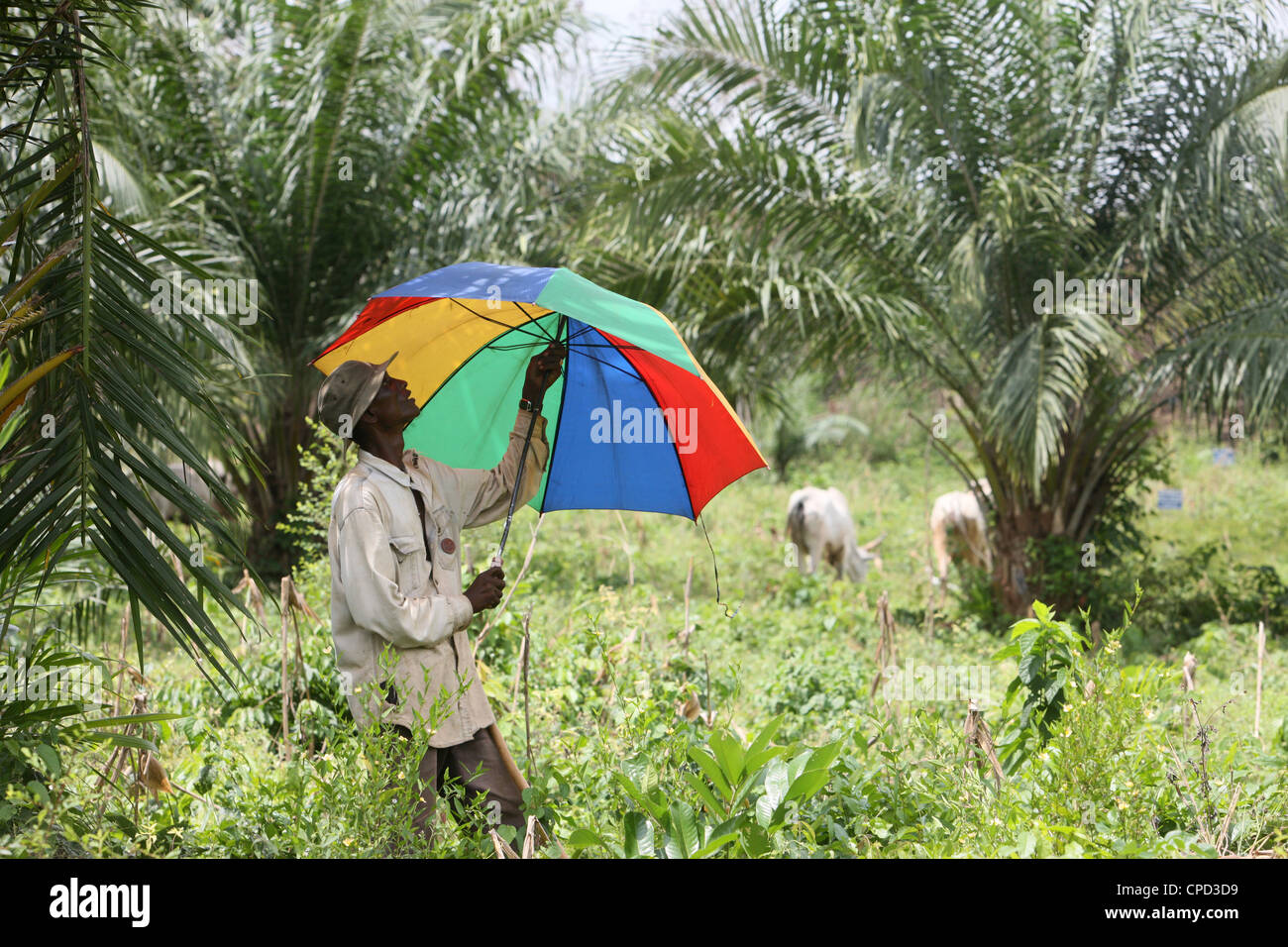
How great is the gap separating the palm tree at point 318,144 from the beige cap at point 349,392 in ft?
17.4

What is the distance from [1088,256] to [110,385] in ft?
23.6

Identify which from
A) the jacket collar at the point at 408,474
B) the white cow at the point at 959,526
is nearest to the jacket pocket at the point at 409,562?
the jacket collar at the point at 408,474

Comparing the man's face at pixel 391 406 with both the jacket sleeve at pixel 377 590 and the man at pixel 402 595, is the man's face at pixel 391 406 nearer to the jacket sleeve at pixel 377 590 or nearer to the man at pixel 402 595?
the man at pixel 402 595

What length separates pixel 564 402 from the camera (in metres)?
3.61

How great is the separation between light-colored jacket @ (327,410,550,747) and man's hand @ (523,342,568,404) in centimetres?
40

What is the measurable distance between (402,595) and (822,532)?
688cm

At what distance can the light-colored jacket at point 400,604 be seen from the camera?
308 centimetres

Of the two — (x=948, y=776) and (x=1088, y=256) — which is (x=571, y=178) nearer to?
(x=1088, y=256)

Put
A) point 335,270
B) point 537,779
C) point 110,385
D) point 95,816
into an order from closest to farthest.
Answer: point 110,385 < point 95,816 < point 537,779 < point 335,270

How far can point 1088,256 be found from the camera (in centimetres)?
805

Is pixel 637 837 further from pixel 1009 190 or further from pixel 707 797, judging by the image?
pixel 1009 190
